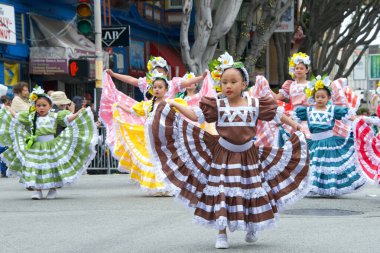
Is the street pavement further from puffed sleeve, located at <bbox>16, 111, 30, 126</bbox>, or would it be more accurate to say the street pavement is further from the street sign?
→ the street sign

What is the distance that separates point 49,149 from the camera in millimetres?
13211

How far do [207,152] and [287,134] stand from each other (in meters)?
5.98

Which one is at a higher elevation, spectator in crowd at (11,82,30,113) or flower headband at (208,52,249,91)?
flower headband at (208,52,249,91)

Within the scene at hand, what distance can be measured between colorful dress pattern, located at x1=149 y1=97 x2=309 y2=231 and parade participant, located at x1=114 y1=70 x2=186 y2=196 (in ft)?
14.8

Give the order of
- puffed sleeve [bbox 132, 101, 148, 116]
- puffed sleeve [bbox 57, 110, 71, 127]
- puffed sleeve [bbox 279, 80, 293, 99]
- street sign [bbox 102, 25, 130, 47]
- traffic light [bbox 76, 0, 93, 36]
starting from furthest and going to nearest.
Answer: street sign [bbox 102, 25, 130, 47] → traffic light [bbox 76, 0, 93, 36] → puffed sleeve [bbox 279, 80, 293, 99] → puffed sleeve [bbox 132, 101, 148, 116] → puffed sleeve [bbox 57, 110, 71, 127]

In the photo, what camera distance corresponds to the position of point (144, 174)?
13.5 m

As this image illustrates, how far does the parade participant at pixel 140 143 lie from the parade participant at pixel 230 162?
14.8ft

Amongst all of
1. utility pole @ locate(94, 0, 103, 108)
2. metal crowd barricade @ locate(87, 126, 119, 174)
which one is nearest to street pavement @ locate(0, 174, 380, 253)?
utility pole @ locate(94, 0, 103, 108)

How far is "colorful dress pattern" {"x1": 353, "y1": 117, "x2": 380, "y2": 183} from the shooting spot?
12570 mm

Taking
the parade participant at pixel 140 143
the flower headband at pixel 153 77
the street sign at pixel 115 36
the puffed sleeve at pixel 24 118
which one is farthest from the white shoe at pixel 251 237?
the street sign at pixel 115 36

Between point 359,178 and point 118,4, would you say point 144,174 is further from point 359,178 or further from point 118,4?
point 118,4

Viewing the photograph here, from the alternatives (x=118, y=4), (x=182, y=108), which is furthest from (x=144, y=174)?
(x=118, y=4)

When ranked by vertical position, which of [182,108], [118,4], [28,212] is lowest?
[28,212]

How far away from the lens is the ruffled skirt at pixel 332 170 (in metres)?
13.0
